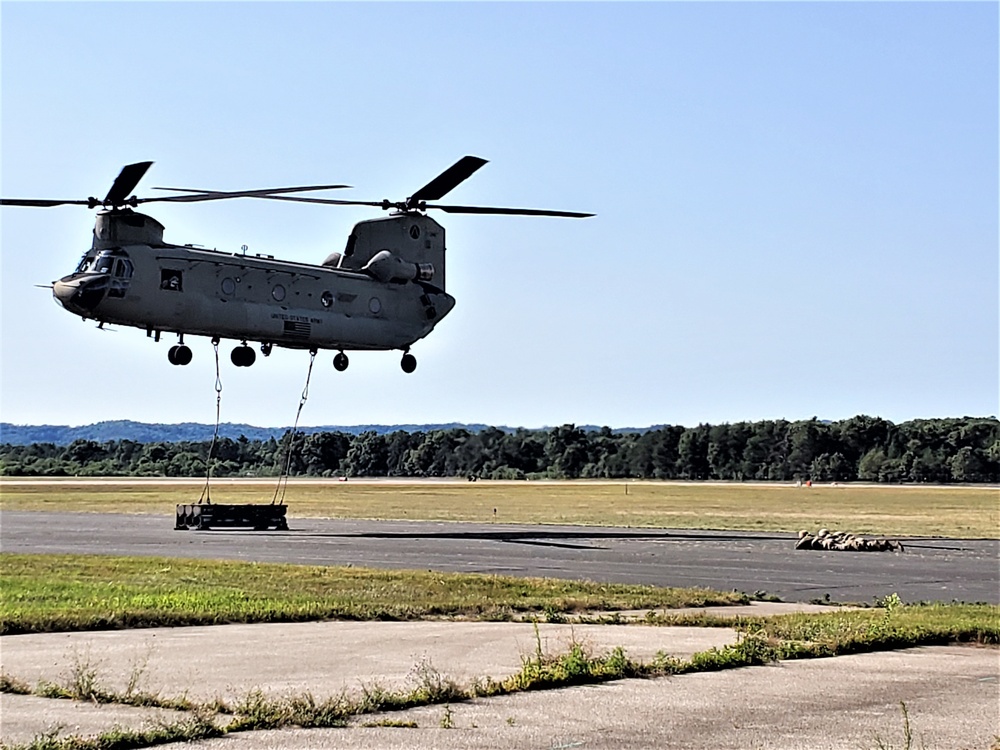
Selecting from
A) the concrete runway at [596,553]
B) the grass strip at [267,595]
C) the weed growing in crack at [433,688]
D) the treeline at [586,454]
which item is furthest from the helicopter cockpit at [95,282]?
the treeline at [586,454]

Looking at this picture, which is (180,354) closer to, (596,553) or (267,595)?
(596,553)

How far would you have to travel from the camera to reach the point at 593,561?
32156 millimetres

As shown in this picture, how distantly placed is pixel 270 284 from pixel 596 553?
1322cm

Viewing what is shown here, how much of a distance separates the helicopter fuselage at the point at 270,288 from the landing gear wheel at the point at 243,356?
71 centimetres

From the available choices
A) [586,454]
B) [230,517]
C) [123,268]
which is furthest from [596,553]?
[586,454]

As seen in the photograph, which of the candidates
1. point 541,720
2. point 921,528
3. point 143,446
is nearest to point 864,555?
point 921,528

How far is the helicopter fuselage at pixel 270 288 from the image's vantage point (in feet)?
121

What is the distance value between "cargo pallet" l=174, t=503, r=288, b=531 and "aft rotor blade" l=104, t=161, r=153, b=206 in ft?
46.5

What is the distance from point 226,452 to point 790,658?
142843 mm

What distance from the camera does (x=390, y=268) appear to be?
145 feet

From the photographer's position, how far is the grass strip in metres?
19.1

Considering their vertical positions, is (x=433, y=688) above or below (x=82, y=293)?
below

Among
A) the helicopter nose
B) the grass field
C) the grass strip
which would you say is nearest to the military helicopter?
the helicopter nose

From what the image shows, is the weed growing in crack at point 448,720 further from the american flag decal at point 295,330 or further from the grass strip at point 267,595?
the american flag decal at point 295,330
